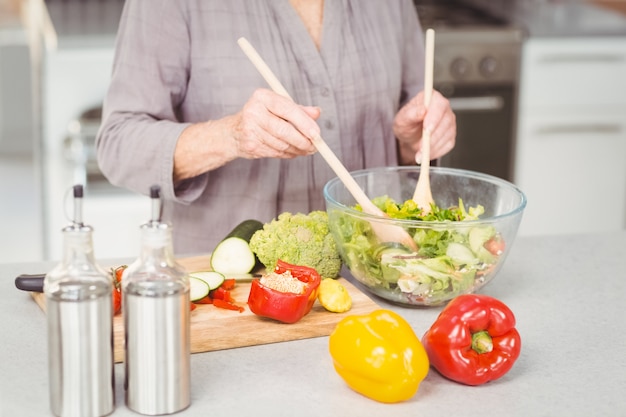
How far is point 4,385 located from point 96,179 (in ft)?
6.15

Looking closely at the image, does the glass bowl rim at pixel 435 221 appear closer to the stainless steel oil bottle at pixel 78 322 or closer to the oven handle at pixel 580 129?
the stainless steel oil bottle at pixel 78 322

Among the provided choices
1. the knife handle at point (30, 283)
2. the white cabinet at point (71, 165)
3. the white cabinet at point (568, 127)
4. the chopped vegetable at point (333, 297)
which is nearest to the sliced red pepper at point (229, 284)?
the chopped vegetable at point (333, 297)

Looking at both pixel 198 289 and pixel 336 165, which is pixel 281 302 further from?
pixel 336 165

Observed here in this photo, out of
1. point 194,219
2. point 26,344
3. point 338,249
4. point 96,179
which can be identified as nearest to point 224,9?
point 194,219

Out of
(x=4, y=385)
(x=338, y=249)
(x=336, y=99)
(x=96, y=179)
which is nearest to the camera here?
(x=4, y=385)

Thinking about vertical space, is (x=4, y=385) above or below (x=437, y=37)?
below

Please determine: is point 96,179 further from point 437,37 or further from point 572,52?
point 572,52

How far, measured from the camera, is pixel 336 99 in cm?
196

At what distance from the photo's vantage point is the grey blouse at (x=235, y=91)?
1.81 m

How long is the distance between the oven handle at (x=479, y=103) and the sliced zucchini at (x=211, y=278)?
1.94m

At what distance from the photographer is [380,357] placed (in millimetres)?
1197

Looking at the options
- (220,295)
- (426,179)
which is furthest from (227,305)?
(426,179)

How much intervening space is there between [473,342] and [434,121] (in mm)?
591

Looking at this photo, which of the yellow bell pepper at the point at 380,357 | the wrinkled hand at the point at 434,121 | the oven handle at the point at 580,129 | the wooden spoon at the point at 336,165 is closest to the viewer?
the yellow bell pepper at the point at 380,357
